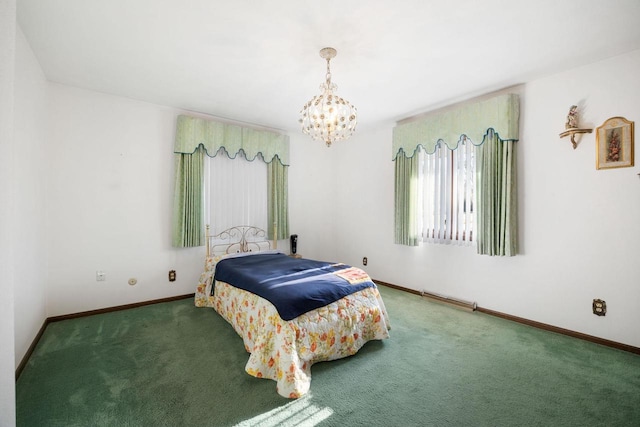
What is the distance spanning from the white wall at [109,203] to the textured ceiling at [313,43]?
1.21ft

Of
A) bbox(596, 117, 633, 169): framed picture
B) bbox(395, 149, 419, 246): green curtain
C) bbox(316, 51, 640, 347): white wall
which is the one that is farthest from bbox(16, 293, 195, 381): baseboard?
bbox(596, 117, 633, 169): framed picture

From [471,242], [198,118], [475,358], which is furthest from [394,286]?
[198,118]

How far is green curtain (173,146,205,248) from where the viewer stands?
384 cm

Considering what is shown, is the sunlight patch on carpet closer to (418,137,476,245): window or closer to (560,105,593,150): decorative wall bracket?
(418,137,476,245): window

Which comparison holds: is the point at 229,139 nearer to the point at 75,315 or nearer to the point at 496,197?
the point at 75,315

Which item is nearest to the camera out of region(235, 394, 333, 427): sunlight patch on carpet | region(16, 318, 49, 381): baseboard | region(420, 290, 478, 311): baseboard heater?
region(235, 394, 333, 427): sunlight patch on carpet

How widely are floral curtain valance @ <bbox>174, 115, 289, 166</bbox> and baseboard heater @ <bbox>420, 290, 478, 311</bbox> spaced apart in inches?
123

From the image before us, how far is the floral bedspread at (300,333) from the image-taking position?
2.00 meters

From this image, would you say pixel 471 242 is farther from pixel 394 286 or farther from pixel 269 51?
pixel 269 51

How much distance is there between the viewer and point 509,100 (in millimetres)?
3129

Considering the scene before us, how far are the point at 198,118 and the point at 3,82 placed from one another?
2.99 metres

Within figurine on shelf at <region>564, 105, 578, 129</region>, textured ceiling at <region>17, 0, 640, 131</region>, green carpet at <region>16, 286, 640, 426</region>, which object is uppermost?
textured ceiling at <region>17, 0, 640, 131</region>

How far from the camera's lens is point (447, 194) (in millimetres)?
3801

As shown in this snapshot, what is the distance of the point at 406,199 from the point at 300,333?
280 cm
